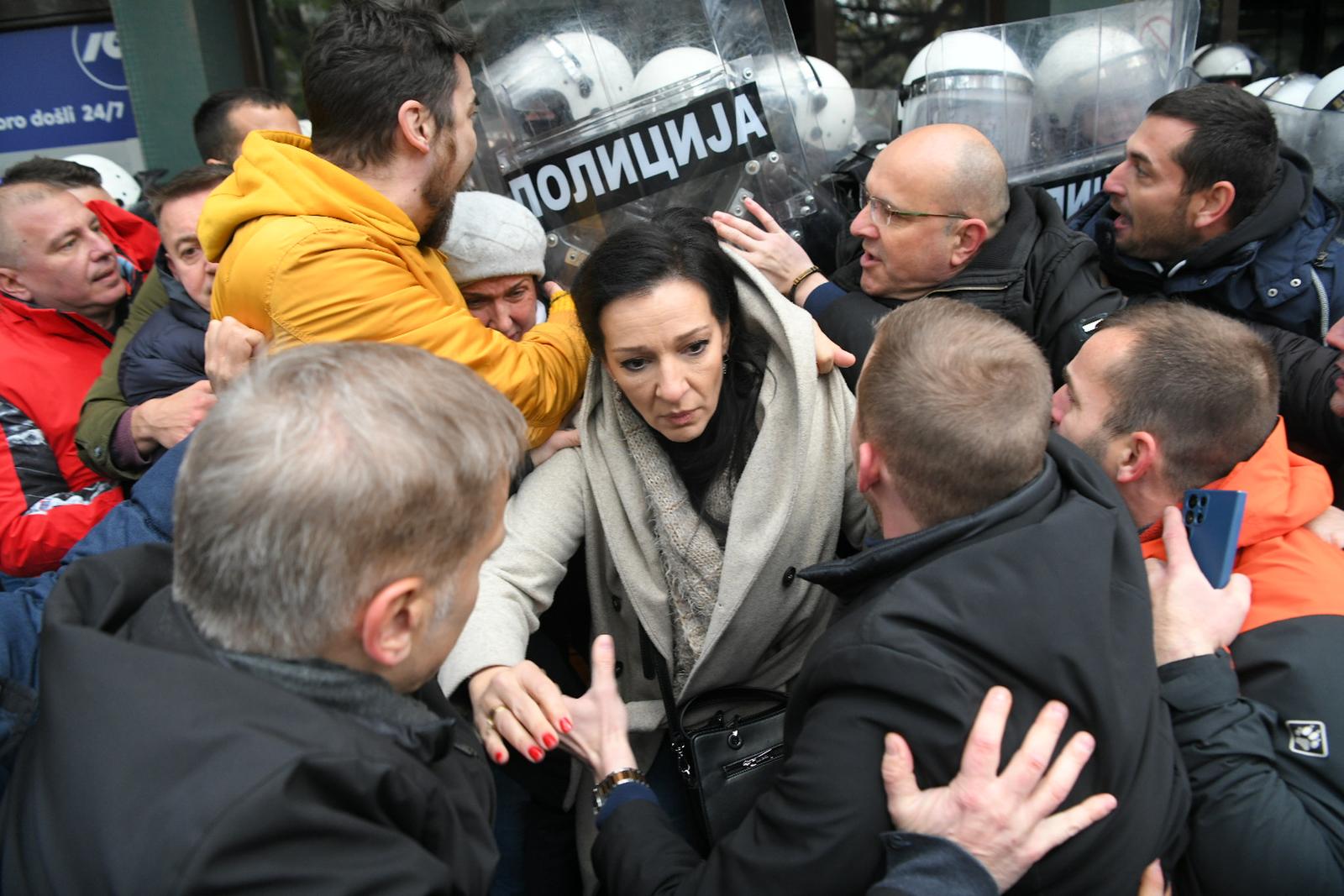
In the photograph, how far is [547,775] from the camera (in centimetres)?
210

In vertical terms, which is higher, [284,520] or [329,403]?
[329,403]

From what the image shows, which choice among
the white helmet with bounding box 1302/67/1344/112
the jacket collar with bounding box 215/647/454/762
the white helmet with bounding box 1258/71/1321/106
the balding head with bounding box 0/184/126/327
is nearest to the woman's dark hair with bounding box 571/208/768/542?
the jacket collar with bounding box 215/647/454/762

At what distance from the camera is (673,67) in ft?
7.97

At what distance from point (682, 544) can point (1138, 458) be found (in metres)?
0.89

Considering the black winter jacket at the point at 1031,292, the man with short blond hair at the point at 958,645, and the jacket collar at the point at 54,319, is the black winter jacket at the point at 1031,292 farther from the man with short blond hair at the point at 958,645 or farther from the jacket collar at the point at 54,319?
the jacket collar at the point at 54,319

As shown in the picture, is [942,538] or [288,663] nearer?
[288,663]

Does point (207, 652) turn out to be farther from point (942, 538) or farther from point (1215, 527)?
point (1215, 527)

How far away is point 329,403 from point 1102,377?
1.42m

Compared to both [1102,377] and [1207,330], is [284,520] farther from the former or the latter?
[1207,330]

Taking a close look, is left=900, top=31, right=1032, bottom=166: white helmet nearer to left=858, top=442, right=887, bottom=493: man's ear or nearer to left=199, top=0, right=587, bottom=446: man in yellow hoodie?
left=199, top=0, right=587, bottom=446: man in yellow hoodie

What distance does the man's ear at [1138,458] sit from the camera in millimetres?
1726

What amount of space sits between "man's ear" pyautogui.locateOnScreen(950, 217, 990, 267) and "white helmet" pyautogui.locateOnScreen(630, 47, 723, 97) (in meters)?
0.75

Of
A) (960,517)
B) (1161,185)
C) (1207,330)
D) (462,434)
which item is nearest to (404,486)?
(462,434)

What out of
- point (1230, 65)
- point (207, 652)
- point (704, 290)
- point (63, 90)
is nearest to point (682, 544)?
point (704, 290)
